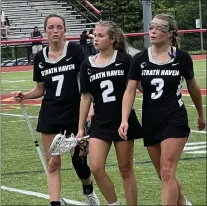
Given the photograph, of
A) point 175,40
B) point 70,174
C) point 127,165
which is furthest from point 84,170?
point 70,174

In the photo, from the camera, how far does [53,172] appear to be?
25.3ft

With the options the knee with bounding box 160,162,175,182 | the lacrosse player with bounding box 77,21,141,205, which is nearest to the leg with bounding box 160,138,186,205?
the knee with bounding box 160,162,175,182

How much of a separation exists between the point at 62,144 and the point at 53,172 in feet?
2.08

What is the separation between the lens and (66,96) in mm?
7613

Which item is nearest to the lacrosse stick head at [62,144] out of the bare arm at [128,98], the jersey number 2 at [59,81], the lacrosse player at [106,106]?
the lacrosse player at [106,106]

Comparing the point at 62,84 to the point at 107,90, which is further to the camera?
the point at 62,84

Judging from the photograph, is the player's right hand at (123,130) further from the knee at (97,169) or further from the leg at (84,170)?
the leg at (84,170)

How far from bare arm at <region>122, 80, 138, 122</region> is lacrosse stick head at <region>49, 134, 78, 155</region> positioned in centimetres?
65

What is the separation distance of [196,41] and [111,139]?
33734 millimetres

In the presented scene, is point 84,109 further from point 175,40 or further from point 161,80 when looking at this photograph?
point 175,40

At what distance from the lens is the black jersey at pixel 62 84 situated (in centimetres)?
760

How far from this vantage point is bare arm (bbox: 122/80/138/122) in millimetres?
6875

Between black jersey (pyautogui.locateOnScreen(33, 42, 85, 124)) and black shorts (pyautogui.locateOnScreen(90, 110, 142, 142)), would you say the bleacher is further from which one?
black shorts (pyautogui.locateOnScreen(90, 110, 142, 142))

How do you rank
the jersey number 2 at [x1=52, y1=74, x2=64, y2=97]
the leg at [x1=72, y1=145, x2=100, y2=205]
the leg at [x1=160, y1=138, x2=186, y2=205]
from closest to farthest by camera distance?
1. the leg at [x1=160, y1=138, x2=186, y2=205]
2. the jersey number 2 at [x1=52, y1=74, x2=64, y2=97]
3. the leg at [x1=72, y1=145, x2=100, y2=205]
